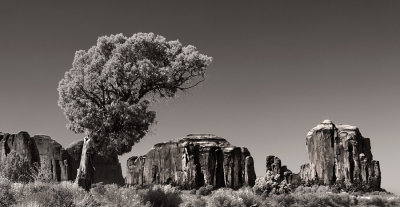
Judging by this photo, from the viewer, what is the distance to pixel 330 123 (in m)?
97.6

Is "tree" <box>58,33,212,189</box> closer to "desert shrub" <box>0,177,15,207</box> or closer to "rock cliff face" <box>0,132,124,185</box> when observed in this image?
"desert shrub" <box>0,177,15,207</box>

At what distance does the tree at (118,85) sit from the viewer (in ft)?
98.2

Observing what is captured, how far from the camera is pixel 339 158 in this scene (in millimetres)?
90750

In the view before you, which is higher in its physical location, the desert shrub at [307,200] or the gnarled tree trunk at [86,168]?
the gnarled tree trunk at [86,168]

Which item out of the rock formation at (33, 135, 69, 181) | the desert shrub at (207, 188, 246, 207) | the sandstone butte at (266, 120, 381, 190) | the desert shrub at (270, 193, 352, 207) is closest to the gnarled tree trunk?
the desert shrub at (207, 188, 246, 207)

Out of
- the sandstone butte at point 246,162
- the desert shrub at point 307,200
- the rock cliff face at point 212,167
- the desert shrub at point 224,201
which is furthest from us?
the rock cliff face at point 212,167

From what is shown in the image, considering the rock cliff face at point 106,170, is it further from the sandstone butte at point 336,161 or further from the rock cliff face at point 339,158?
the rock cliff face at point 339,158

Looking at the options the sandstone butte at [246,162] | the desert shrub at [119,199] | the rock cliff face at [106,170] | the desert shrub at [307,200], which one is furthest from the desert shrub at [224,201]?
the rock cliff face at [106,170]

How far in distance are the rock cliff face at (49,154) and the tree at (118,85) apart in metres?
12.7

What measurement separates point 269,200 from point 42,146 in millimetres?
55506

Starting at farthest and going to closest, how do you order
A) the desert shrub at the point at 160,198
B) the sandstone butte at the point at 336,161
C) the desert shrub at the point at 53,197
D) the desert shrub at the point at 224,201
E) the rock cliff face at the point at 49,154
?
1. the sandstone butte at the point at 336,161
2. the rock cliff face at the point at 49,154
3. the desert shrub at the point at 224,201
4. the desert shrub at the point at 160,198
5. the desert shrub at the point at 53,197

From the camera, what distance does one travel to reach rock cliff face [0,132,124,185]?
6781 cm

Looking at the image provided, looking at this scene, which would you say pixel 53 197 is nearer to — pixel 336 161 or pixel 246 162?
pixel 246 162

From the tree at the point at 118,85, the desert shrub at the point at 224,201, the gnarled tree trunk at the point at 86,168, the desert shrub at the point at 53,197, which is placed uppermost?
the tree at the point at 118,85
